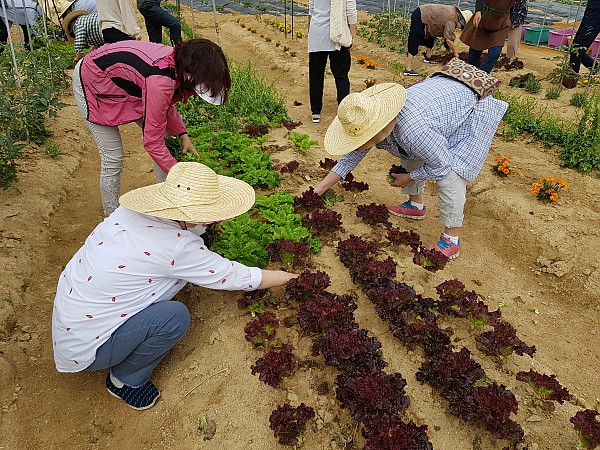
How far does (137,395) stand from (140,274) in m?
0.84

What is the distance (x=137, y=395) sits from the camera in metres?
2.87

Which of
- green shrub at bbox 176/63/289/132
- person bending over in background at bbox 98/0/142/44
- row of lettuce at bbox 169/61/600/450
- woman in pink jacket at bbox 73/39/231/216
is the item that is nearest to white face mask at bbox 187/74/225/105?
woman in pink jacket at bbox 73/39/231/216

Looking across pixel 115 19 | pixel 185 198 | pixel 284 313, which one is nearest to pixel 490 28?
pixel 115 19

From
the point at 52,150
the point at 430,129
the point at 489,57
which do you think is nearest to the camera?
the point at 430,129

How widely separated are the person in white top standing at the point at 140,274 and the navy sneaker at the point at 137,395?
0.17m

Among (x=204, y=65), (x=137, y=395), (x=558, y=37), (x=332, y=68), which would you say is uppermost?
(x=204, y=65)

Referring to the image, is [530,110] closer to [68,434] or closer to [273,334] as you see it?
[273,334]

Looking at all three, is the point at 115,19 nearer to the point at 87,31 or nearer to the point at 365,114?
the point at 87,31

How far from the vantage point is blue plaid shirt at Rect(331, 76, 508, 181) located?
3.54 m

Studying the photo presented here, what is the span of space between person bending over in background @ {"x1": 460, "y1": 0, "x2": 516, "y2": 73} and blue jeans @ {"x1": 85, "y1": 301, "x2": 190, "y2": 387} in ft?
20.1

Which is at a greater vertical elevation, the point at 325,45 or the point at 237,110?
the point at 325,45

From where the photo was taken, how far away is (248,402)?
9.42 ft

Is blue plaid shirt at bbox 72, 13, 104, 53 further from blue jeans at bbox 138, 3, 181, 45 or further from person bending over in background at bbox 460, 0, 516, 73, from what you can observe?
person bending over in background at bbox 460, 0, 516, 73

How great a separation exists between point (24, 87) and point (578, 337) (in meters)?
6.45
